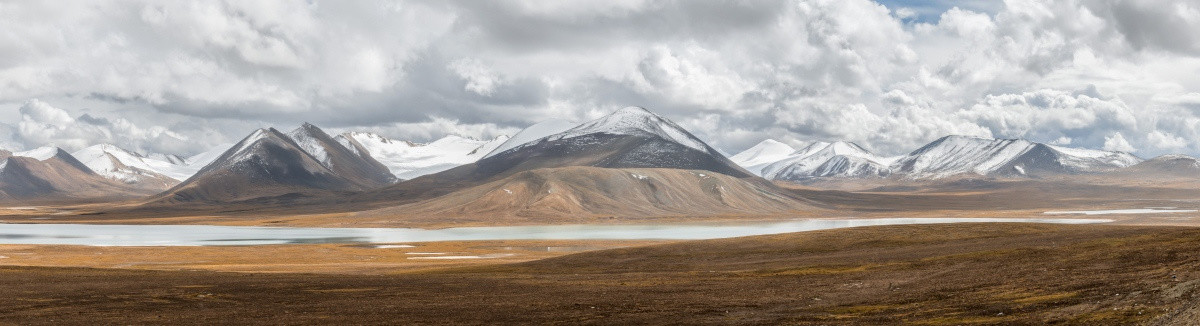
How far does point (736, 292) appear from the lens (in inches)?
2037

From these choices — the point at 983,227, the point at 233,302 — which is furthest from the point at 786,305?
the point at 983,227

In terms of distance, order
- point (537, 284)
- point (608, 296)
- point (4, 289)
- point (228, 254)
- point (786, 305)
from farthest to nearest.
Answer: point (228, 254)
point (537, 284)
point (4, 289)
point (608, 296)
point (786, 305)

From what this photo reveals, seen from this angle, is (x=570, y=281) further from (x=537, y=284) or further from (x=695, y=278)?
(x=695, y=278)

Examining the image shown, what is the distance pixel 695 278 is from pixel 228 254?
269ft

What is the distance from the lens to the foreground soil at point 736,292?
121 ft

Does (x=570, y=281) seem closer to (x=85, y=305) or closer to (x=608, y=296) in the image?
(x=608, y=296)

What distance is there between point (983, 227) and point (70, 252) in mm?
115139

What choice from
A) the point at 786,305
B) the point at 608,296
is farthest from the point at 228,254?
the point at 786,305

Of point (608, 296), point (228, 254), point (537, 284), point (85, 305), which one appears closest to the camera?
point (85, 305)

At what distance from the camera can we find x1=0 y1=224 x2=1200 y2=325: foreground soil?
37031mm

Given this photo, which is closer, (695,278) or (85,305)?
(85,305)

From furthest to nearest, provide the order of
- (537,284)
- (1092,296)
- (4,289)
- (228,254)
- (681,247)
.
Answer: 1. (228,254)
2. (681,247)
3. (537,284)
4. (4,289)
5. (1092,296)

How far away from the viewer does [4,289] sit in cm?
5531

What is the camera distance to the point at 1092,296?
37125 millimetres
